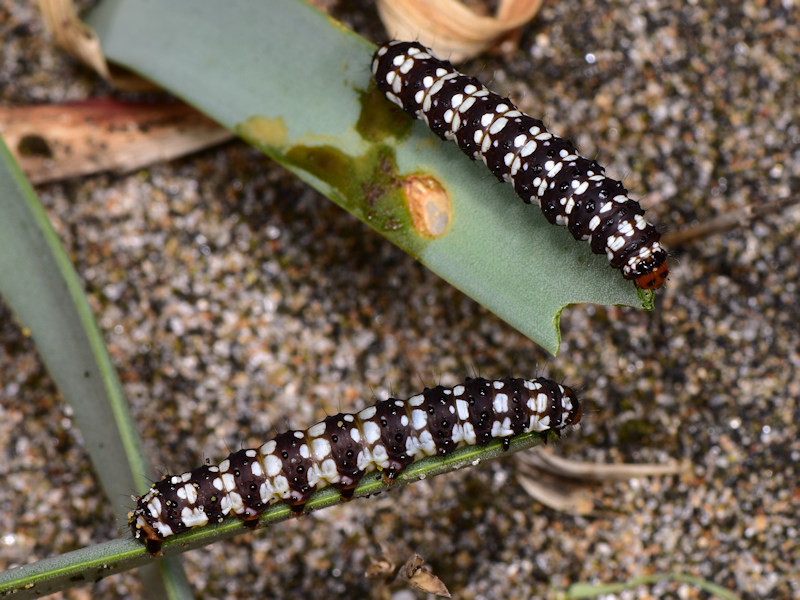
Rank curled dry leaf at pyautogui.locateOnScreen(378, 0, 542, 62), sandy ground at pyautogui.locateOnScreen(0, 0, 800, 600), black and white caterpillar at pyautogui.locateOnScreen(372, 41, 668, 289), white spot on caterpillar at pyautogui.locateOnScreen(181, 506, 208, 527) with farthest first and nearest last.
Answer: sandy ground at pyautogui.locateOnScreen(0, 0, 800, 600)
curled dry leaf at pyautogui.locateOnScreen(378, 0, 542, 62)
white spot on caterpillar at pyautogui.locateOnScreen(181, 506, 208, 527)
black and white caterpillar at pyautogui.locateOnScreen(372, 41, 668, 289)

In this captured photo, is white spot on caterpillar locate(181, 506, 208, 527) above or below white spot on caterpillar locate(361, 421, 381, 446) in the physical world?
below

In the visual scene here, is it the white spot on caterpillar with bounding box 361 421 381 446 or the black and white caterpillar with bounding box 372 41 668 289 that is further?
the white spot on caterpillar with bounding box 361 421 381 446

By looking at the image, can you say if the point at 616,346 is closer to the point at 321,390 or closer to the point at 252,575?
the point at 321,390

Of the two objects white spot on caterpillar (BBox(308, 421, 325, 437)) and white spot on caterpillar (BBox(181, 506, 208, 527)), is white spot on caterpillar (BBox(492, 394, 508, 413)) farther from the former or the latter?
white spot on caterpillar (BBox(181, 506, 208, 527))

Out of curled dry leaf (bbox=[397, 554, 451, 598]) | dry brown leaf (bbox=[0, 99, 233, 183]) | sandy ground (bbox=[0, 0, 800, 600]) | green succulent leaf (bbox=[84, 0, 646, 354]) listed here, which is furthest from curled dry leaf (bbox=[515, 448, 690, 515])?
dry brown leaf (bbox=[0, 99, 233, 183])

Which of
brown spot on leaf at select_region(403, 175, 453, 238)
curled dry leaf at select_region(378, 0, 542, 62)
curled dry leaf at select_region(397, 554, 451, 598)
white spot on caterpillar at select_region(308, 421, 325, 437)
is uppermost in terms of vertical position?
curled dry leaf at select_region(378, 0, 542, 62)

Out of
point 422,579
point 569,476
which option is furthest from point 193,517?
point 569,476

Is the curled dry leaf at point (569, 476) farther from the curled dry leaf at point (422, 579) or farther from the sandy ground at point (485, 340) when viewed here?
the curled dry leaf at point (422, 579)
